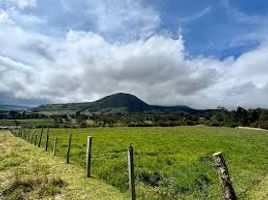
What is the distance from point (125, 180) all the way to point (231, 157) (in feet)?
69.1

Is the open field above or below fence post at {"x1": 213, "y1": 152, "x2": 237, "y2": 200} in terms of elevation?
below

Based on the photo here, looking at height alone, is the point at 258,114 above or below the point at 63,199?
above

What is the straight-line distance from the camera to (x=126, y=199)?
20250mm

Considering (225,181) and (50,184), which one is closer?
(225,181)

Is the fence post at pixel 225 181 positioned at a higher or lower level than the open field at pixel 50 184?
higher

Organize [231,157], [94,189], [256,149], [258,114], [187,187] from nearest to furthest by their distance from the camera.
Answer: [94,189], [187,187], [231,157], [256,149], [258,114]

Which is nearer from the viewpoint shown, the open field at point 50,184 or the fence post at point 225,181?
the fence post at point 225,181

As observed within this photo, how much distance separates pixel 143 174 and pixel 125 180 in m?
2.96

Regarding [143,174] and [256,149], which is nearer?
[143,174]

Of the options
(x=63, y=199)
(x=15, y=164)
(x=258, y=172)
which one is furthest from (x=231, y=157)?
(x=63, y=199)

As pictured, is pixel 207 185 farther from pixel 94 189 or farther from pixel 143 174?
pixel 94 189

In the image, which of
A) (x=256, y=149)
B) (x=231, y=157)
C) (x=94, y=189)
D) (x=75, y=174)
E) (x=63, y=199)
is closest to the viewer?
(x=63, y=199)

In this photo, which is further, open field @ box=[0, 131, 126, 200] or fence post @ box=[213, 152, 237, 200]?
open field @ box=[0, 131, 126, 200]

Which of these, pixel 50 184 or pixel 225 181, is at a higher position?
pixel 225 181
